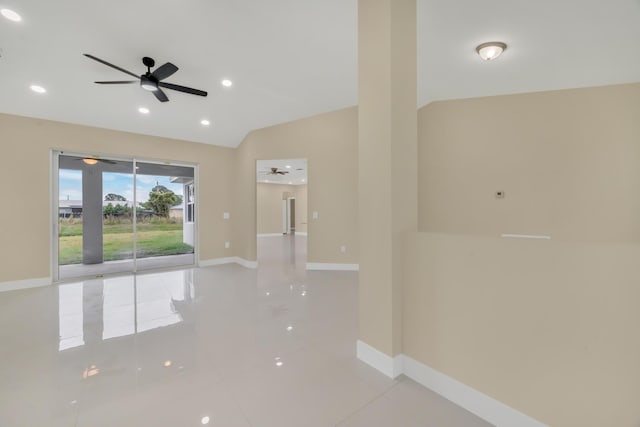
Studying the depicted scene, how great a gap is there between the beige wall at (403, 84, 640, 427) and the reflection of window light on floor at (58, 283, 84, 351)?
3224 mm

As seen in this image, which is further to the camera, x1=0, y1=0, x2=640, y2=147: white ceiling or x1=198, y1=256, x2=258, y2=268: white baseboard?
x1=198, y1=256, x2=258, y2=268: white baseboard

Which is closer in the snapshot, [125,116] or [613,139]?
[613,139]

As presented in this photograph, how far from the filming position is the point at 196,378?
1944 millimetres

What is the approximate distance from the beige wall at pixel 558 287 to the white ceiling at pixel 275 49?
2.46 feet

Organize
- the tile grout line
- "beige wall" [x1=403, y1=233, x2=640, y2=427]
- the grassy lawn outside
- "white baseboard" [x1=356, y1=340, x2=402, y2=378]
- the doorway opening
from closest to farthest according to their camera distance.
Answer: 1. "beige wall" [x1=403, y1=233, x2=640, y2=427]
2. the tile grout line
3. "white baseboard" [x1=356, y1=340, x2=402, y2=378]
4. the grassy lawn outside
5. the doorway opening

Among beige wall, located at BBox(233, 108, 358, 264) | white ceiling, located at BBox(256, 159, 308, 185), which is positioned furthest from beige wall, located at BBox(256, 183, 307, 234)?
beige wall, located at BBox(233, 108, 358, 264)

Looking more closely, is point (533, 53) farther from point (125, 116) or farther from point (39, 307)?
point (39, 307)

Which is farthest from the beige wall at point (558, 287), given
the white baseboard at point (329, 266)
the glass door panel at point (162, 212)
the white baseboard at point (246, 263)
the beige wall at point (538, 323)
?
the glass door panel at point (162, 212)

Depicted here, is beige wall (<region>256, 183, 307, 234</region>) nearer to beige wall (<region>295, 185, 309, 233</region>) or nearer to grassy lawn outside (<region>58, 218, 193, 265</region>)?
beige wall (<region>295, 185, 309, 233</region>)

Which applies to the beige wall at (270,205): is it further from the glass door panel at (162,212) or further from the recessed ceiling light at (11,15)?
the recessed ceiling light at (11,15)

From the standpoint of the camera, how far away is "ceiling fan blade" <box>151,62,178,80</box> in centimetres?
292

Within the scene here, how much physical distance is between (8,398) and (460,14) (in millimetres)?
4825

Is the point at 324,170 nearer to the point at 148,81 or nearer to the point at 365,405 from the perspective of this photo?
the point at 148,81

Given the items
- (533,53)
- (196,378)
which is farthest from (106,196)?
(533,53)
